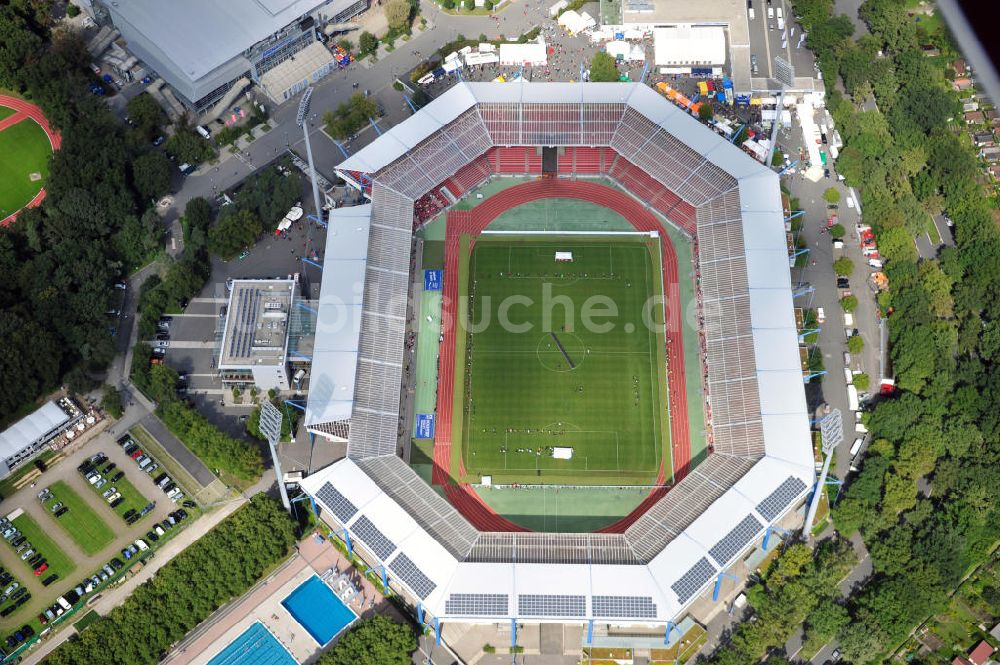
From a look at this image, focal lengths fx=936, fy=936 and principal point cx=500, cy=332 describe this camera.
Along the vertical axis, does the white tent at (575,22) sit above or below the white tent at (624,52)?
above

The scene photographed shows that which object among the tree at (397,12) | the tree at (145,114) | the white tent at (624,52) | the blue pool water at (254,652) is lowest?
the blue pool water at (254,652)

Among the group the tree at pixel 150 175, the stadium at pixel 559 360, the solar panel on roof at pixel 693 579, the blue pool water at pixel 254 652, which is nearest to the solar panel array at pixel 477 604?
the stadium at pixel 559 360

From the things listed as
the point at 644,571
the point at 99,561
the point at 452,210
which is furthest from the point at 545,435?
the point at 99,561

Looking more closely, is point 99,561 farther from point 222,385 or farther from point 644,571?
point 644,571

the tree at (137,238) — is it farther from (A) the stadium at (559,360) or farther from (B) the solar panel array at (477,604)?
(B) the solar panel array at (477,604)

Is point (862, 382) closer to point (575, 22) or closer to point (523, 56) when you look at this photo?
point (523, 56)

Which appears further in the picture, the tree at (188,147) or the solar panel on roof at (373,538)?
the tree at (188,147)
